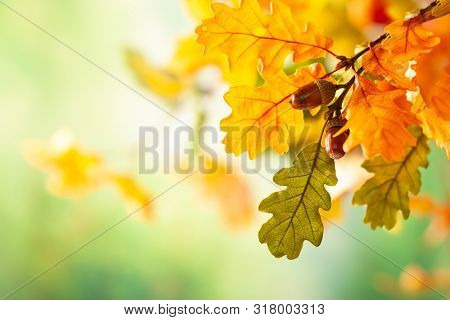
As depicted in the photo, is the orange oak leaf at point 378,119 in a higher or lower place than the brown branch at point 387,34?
lower

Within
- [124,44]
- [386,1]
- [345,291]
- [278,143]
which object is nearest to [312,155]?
[278,143]

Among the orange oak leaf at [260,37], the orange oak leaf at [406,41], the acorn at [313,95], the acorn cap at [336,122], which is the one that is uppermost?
the orange oak leaf at [260,37]

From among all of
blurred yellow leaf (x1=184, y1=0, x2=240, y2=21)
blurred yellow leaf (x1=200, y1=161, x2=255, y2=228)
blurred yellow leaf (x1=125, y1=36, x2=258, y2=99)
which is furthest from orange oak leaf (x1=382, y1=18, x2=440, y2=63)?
blurred yellow leaf (x1=200, y1=161, x2=255, y2=228)

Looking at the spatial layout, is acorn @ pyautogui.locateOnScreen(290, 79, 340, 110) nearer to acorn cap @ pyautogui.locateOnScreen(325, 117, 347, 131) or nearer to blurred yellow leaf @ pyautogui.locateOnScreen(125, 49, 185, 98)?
acorn cap @ pyautogui.locateOnScreen(325, 117, 347, 131)

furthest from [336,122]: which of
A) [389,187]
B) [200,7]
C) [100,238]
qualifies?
[100,238]

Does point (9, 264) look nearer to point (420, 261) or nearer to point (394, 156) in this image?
point (420, 261)

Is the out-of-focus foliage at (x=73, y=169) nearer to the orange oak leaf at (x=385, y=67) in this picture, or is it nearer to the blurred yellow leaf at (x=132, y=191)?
the blurred yellow leaf at (x=132, y=191)

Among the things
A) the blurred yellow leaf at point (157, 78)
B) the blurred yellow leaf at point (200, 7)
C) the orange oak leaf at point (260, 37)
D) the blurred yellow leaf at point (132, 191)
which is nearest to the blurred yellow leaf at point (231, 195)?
the blurred yellow leaf at point (132, 191)
